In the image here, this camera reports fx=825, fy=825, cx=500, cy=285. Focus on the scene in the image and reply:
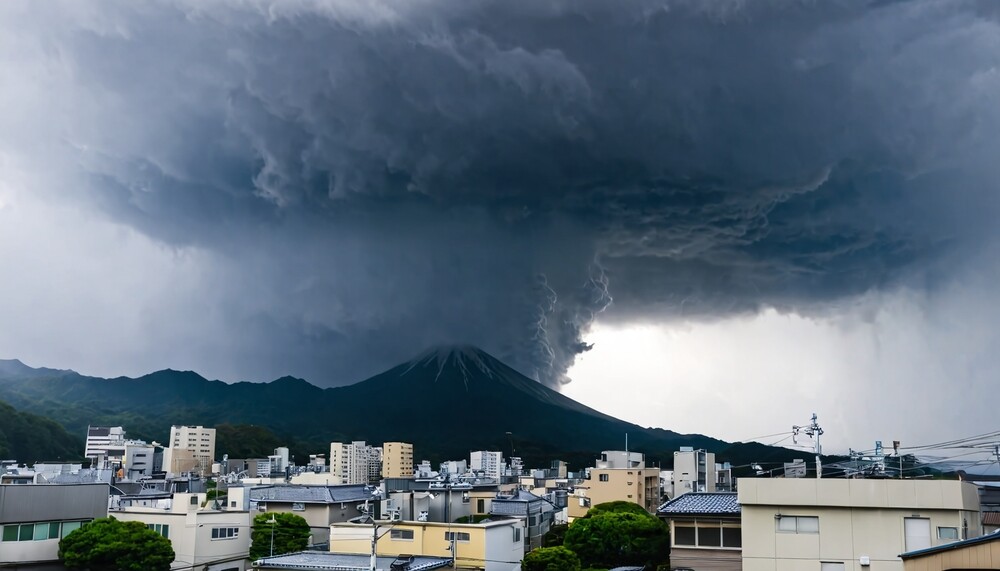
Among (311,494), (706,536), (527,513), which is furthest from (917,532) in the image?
(311,494)

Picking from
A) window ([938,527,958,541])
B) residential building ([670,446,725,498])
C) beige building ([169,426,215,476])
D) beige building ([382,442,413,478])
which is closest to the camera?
window ([938,527,958,541])

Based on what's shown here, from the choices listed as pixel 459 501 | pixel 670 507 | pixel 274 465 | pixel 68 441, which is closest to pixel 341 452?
pixel 274 465

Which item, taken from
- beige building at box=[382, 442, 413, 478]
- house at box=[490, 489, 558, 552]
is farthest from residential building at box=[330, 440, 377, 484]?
house at box=[490, 489, 558, 552]

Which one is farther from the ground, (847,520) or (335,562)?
(847,520)

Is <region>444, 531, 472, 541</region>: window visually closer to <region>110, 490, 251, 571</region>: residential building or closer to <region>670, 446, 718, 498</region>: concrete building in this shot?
<region>110, 490, 251, 571</region>: residential building

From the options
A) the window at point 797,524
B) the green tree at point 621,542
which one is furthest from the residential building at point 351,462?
the window at point 797,524

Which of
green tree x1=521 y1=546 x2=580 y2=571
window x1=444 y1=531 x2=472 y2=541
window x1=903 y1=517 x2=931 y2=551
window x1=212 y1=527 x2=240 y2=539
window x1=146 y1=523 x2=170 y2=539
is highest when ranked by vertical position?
window x1=903 y1=517 x2=931 y2=551

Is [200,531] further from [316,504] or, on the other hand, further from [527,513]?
[527,513]
